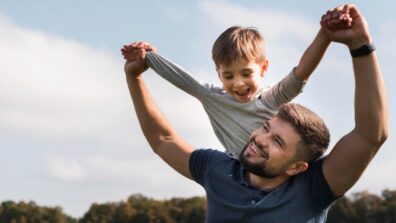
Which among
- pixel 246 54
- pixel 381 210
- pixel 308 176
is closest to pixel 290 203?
pixel 308 176

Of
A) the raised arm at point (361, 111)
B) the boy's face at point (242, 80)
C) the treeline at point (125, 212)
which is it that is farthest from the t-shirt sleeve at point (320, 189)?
the treeline at point (125, 212)

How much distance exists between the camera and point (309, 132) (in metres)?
6.01

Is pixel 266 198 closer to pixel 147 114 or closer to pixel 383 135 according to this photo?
pixel 383 135

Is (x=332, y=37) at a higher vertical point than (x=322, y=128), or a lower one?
Answer: higher

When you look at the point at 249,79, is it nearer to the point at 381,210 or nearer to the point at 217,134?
the point at 217,134

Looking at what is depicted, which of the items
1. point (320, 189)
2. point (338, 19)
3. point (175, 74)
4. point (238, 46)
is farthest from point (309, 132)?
point (175, 74)

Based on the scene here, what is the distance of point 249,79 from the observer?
22.5ft

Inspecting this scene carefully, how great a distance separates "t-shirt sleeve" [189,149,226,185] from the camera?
6633mm

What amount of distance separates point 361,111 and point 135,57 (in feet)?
8.11

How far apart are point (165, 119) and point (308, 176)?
64.7 inches

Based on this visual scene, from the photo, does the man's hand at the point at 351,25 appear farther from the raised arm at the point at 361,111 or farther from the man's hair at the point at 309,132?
the man's hair at the point at 309,132

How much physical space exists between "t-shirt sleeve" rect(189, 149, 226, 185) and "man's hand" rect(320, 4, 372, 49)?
5.01 ft

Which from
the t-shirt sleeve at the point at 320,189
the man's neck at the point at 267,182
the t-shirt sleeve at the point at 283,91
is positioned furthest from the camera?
the t-shirt sleeve at the point at 283,91

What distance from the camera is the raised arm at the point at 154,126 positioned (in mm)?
6855
